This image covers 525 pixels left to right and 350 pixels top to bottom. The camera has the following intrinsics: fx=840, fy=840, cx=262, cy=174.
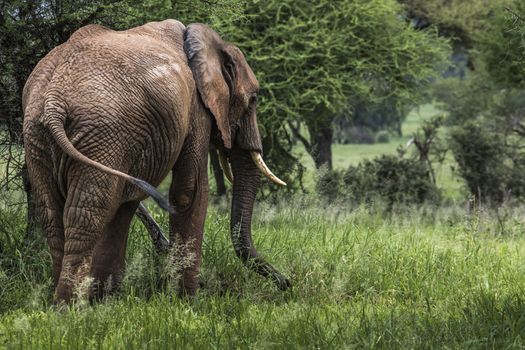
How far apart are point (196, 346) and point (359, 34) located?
46.8ft

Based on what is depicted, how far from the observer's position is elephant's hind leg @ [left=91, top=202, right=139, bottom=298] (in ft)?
20.6

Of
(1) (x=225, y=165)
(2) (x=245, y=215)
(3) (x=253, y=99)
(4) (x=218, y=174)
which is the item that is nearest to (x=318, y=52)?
(4) (x=218, y=174)

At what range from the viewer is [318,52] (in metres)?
17.1

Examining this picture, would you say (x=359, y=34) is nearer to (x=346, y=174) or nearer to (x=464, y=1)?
(x=346, y=174)

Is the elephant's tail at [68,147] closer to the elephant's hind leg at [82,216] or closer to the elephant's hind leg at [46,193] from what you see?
the elephant's hind leg at [82,216]

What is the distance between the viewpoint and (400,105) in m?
19.8

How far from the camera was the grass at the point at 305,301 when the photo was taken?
16.3 feet

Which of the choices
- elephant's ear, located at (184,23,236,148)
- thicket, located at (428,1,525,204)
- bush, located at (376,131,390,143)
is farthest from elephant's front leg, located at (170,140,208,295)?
bush, located at (376,131,390,143)

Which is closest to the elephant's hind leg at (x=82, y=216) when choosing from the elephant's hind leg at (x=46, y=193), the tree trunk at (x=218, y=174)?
the elephant's hind leg at (x=46, y=193)

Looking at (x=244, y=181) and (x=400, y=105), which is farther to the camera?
(x=400, y=105)

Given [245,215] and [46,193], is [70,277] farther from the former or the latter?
[245,215]

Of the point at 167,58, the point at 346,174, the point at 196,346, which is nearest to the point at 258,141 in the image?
the point at 167,58

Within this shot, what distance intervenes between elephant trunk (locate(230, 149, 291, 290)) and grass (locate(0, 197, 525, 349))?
→ 145mm

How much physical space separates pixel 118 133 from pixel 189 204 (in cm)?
110
